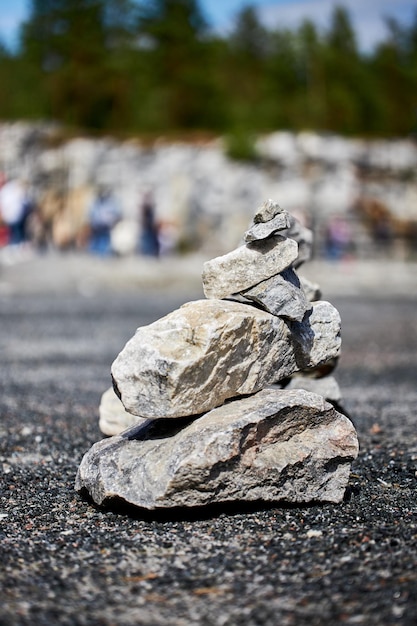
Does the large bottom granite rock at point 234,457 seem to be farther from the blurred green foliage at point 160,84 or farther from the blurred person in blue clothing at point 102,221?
the blurred green foliage at point 160,84

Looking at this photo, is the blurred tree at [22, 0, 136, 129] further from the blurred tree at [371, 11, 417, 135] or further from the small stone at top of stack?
the small stone at top of stack

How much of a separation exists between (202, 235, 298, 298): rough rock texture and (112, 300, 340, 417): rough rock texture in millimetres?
127

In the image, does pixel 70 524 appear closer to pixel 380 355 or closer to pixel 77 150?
pixel 380 355

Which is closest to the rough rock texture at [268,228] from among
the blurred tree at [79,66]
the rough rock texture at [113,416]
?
the rough rock texture at [113,416]

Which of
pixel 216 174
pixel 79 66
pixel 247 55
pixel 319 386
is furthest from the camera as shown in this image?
pixel 247 55

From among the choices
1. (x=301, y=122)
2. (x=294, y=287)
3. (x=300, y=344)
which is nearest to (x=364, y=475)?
(x=300, y=344)

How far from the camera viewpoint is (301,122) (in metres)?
45.5

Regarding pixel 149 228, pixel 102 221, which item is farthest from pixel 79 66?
pixel 102 221

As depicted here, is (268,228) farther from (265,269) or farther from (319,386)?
(319,386)

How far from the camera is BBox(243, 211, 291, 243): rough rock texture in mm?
4734

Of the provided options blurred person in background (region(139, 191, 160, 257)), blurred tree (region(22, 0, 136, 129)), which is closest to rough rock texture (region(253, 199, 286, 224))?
blurred person in background (region(139, 191, 160, 257))

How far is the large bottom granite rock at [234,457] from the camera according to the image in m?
4.30

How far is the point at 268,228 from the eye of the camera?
4.76 m

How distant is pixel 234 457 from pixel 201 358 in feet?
1.86
